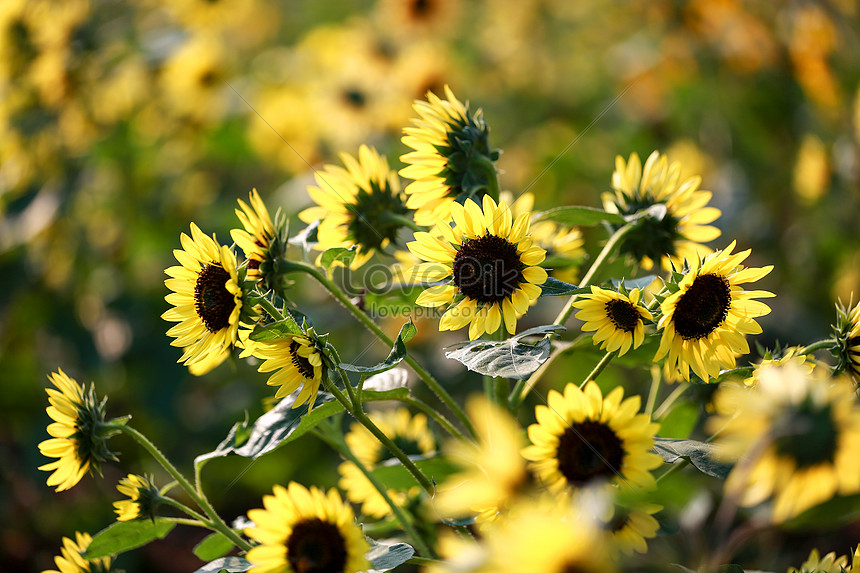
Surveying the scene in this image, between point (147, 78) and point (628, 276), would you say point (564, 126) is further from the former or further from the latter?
point (628, 276)

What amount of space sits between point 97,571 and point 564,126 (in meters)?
2.43

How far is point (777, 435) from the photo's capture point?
41cm

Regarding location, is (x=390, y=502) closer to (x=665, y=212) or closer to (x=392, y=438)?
(x=392, y=438)

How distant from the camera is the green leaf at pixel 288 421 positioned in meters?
0.62

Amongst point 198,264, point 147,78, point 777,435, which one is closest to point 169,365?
point 147,78

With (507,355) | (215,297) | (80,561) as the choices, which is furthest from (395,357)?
(80,561)

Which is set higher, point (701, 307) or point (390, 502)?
point (701, 307)

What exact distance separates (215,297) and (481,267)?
27 centimetres

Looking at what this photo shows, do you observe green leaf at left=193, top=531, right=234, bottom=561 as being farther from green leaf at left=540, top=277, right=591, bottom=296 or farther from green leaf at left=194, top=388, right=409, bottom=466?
green leaf at left=540, top=277, right=591, bottom=296

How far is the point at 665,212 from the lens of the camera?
A: 2.43 feet

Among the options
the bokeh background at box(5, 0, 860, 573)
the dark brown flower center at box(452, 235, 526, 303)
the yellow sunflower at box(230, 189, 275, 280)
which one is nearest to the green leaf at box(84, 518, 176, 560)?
the yellow sunflower at box(230, 189, 275, 280)

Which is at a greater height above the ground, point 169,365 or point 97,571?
point 97,571

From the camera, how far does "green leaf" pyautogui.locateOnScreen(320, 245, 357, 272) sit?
0.73 metres

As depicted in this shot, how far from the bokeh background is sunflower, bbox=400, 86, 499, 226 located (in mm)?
1010
